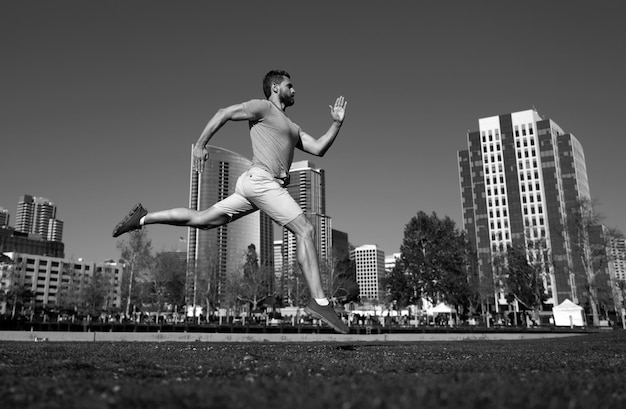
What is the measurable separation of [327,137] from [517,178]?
393ft

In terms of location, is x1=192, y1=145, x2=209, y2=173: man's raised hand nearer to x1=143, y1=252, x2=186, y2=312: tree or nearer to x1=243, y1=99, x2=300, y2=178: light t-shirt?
x1=243, y1=99, x2=300, y2=178: light t-shirt

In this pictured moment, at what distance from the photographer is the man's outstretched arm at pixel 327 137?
7.33 m

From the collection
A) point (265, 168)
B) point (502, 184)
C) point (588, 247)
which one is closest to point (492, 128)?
point (502, 184)

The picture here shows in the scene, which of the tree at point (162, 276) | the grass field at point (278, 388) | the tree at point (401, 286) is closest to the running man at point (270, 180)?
the grass field at point (278, 388)

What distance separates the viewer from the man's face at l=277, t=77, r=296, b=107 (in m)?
7.27

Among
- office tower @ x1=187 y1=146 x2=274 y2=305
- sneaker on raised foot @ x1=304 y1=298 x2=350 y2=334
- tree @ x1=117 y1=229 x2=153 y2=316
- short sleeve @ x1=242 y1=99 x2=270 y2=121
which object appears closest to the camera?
sneaker on raised foot @ x1=304 y1=298 x2=350 y2=334

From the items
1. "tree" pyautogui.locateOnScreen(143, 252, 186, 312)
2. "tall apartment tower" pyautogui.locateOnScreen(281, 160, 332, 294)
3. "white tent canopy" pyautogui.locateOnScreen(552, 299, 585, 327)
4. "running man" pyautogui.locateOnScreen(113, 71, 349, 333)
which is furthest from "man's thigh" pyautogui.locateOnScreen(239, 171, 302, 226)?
"tall apartment tower" pyautogui.locateOnScreen(281, 160, 332, 294)

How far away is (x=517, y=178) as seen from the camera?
117 meters

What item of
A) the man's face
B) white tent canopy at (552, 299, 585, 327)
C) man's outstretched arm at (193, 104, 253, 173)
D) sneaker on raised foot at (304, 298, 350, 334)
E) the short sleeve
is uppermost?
the man's face

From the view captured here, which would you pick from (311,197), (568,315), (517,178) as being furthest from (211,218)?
(311,197)

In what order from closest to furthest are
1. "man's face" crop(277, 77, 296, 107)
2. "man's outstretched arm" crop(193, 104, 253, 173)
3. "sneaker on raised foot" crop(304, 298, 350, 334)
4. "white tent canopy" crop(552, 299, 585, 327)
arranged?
"sneaker on raised foot" crop(304, 298, 350, 334)
"man's outstretched arm" crop(193, 104, 253, 173)
"man's face" crop(277, 77, 296, 107)
"white tent canopy" crop(552, 299, 585, 327)

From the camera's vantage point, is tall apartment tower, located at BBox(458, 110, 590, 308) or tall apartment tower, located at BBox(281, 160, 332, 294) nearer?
tall apartment tower, located at BBox(458, 110, 590, 308)

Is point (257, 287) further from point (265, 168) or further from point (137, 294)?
point (265, 168)

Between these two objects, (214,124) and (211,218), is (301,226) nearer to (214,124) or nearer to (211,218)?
(211,218)
